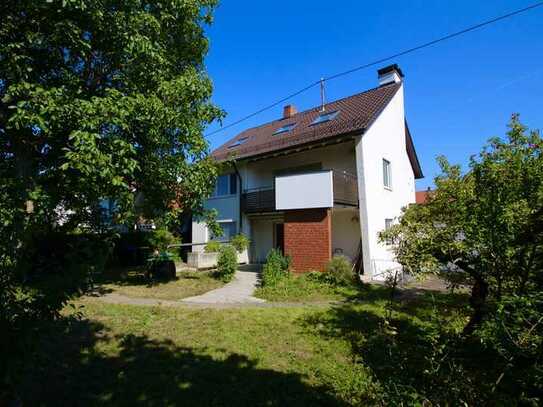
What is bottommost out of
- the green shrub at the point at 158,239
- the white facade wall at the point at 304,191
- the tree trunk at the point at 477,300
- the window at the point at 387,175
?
the tree trunk at the point at 477,300

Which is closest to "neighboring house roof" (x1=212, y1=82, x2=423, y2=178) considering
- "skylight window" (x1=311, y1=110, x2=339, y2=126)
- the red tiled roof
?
the red tiled roof

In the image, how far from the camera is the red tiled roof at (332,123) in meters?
12.5

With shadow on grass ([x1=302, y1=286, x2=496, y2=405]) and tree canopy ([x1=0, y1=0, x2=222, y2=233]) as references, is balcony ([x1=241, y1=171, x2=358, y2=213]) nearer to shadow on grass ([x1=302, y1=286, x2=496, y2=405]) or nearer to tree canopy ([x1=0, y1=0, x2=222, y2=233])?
shadow on grass ([x1=302, y1=286, x2=496, y2=405])

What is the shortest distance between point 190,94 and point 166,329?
6143 mm

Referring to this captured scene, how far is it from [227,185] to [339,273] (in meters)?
9.34

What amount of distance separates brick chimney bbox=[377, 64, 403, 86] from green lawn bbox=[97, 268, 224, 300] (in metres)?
14.0

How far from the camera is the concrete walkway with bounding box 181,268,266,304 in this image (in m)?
8.35

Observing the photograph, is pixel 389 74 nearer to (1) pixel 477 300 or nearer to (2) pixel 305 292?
(2) pixel 305 292

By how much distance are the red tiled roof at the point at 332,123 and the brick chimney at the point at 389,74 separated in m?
0.55

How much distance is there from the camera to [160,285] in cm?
1038

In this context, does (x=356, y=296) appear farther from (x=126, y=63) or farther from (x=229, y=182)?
(x=229, y=182)

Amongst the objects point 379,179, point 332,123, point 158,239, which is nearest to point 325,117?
point 332,123

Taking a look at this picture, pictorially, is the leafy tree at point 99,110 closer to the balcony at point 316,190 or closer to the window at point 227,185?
the balcony at point 316,190

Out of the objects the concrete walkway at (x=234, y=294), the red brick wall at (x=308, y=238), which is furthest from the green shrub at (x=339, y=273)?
the concrete walkway at (x=234, y=294)
